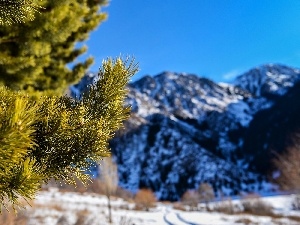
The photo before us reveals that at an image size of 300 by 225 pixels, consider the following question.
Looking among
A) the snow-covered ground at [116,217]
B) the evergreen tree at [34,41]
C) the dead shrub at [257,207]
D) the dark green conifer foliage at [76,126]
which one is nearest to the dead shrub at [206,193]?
the snow-covered ground at [116,217]

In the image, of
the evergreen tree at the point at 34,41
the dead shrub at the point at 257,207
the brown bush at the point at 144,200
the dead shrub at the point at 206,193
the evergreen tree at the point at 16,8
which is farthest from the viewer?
the dead shrub at the point at 206,193

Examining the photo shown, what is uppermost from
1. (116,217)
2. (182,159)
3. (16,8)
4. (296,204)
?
(182,159)

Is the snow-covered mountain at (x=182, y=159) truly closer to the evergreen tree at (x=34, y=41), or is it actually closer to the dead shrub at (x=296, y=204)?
the dead shrub at (x=296, y=204)

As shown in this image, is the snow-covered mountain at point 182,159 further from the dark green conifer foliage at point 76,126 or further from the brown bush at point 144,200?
the dark green conifer foliage at point 76,126

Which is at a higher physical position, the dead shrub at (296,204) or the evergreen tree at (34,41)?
the dead shrub at (296,204)

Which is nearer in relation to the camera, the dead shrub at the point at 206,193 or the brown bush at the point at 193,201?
the brown bush at the point at 193,201

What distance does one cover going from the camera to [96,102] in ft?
6.43

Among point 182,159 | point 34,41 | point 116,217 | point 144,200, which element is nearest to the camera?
point 34,41

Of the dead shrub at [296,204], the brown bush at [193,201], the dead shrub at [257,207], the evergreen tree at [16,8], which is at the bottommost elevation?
the evergreen tree at [16,8]

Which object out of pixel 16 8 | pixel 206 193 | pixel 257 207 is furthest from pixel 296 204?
pixel 16 8

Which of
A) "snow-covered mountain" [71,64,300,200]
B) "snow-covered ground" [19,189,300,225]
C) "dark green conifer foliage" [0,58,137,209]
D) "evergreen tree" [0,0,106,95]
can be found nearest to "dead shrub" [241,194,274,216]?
"snow-covered ground" [19,189,300,225]

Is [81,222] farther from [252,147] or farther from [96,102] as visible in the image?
[252,147]

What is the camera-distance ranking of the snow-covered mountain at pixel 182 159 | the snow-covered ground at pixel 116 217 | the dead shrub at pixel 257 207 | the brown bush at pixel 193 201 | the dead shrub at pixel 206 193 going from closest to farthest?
the snow-covered ground at pixel 116 217 < the dead shrub at pixel 257 207 < the brown bush at pixel 193 201 < the dead shrub at pixel 206 193 < the snow-covered mountain at pixel 182 159

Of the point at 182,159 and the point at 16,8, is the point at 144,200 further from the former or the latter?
the point at 182,159
